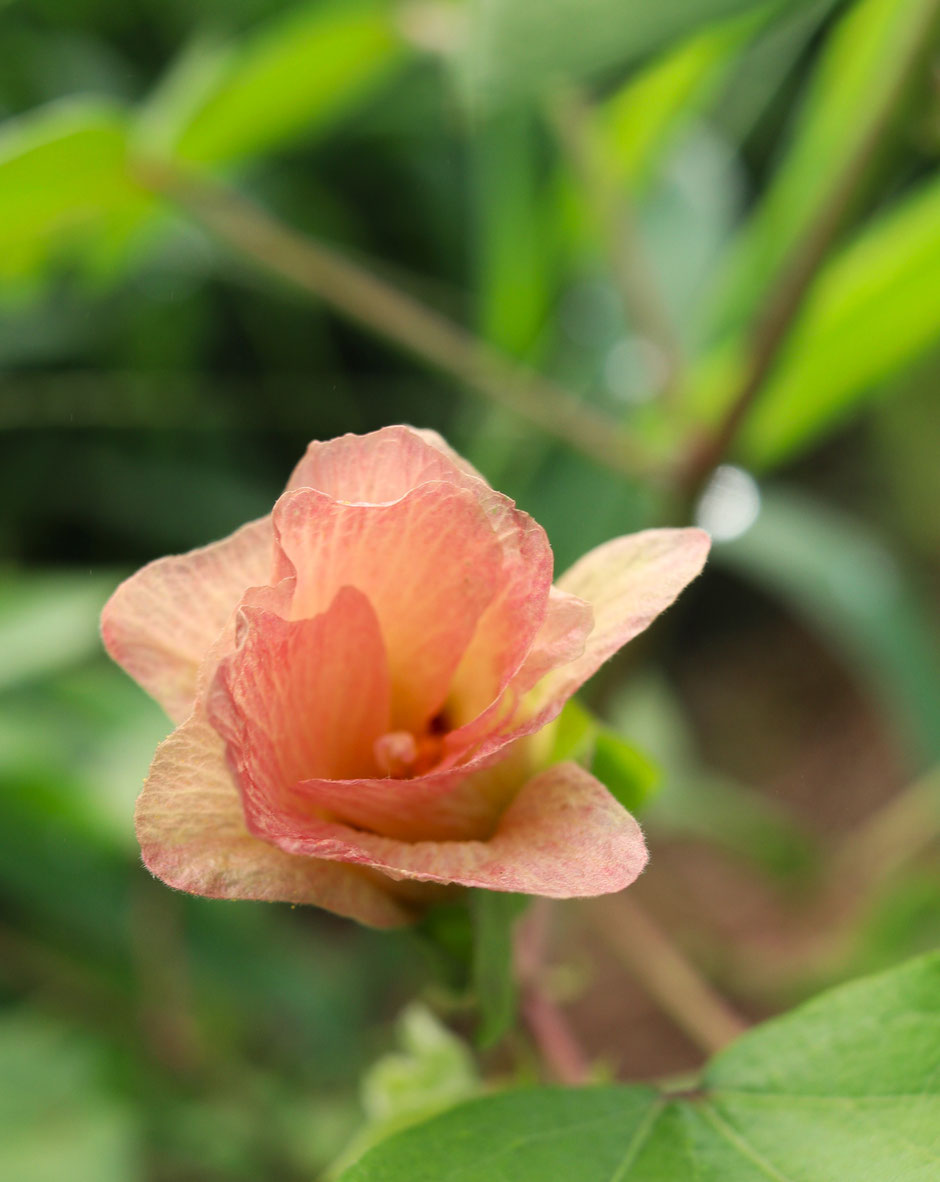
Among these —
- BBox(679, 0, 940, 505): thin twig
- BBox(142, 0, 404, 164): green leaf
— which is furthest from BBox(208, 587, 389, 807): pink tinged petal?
BBox(142, 0, 404, 164): green leaf

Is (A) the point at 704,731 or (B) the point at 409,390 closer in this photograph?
(B) the point at 409,390

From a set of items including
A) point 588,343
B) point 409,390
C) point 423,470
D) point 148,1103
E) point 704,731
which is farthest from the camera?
point 704,731

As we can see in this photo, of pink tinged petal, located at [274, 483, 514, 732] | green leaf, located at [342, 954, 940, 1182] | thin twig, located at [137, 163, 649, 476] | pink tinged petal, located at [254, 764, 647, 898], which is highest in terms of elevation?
thin twig, located at [137, 163, 649, 476]

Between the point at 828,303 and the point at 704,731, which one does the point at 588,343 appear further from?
the point at 704,731

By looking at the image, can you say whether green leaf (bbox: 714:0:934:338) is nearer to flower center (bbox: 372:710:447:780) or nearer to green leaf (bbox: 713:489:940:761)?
green leaf (bbox: 713:489:940:761)

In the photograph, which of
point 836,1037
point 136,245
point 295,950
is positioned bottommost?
point 836,1037

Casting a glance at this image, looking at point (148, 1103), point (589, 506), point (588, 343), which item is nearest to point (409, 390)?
point (588, 343)

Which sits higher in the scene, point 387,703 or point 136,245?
point 136,245
